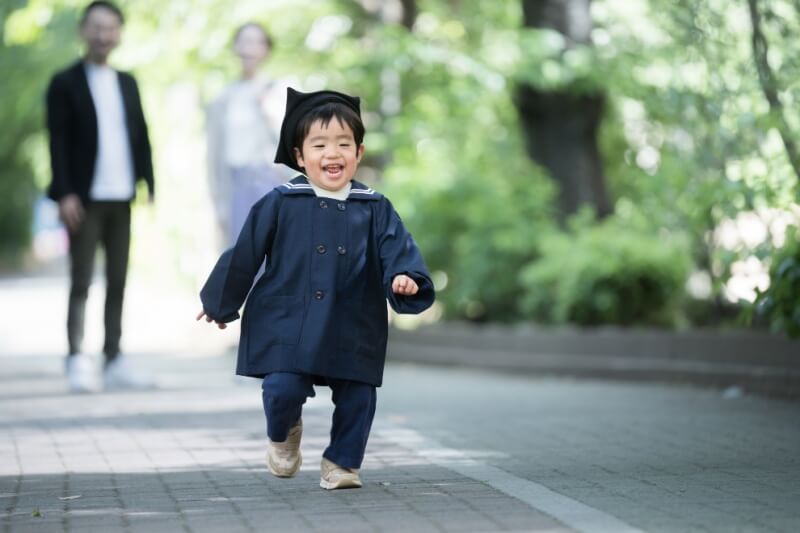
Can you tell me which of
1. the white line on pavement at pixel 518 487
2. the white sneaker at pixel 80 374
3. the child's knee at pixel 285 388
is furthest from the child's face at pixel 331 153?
the white sneaker at pixel 80 374

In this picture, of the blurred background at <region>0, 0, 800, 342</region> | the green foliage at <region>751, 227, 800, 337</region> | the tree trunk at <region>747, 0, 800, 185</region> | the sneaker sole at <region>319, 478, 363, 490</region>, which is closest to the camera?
the sneaker sole at <region>319, 478, 363, 490</region>

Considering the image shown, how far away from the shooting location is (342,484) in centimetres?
586

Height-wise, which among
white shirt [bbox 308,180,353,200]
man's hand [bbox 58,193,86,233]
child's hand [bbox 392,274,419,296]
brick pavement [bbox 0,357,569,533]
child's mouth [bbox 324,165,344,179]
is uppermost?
child's mouth [bbox 324,165,344,179]

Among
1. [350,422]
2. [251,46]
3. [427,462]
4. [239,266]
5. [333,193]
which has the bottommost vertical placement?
[427,462]

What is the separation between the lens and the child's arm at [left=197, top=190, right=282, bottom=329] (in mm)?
6027

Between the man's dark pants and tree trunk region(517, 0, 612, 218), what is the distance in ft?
22.8

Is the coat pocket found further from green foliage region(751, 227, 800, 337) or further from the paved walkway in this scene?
green foliage region(751, 227, 800, 337)

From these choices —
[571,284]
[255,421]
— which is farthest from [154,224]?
[255,421]

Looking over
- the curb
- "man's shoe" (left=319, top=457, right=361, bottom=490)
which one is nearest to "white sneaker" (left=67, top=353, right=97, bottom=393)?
the curb

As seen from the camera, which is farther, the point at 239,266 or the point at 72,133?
the point at 72,133

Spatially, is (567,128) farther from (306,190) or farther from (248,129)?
(306,190)

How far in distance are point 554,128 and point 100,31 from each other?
7.18 meters

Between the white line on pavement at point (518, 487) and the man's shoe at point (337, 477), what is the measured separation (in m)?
0.50

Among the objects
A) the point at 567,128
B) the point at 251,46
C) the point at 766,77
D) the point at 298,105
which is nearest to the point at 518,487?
the point at 298,105
